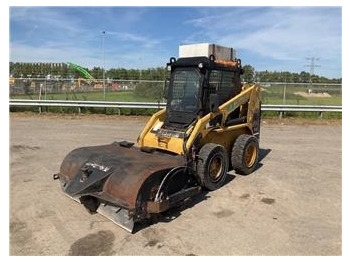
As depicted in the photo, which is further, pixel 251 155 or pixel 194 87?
pixel 251 155

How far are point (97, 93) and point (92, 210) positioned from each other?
17.2 m

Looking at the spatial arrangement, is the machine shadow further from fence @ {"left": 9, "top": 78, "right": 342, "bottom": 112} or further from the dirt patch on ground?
the dirt patch on ground

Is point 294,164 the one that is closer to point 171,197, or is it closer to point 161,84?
point 171,197

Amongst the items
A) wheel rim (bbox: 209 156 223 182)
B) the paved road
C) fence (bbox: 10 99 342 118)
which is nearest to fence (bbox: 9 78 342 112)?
fence (bbox: 10 99 342 118)

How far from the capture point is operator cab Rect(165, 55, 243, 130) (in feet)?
23.7

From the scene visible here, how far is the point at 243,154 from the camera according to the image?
7.88 metres

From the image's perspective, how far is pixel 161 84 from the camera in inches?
823

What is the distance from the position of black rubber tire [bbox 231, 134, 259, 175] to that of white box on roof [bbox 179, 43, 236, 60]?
180 centimetres

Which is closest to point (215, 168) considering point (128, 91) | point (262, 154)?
point (262, 154)

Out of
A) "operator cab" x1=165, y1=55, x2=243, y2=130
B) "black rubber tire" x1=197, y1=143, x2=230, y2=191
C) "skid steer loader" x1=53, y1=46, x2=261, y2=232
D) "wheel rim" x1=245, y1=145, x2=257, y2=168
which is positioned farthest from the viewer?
"wheel rim" x1=245, y1=145, x2=257, y2=168

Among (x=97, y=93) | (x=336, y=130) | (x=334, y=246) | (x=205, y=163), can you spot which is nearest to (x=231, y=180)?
(x=205, y=163)

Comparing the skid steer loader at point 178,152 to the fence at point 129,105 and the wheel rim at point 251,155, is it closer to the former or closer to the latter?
the wheel rim at point 251,155

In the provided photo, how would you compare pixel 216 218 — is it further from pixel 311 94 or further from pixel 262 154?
pixel 311 94

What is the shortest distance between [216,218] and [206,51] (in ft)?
12.0
